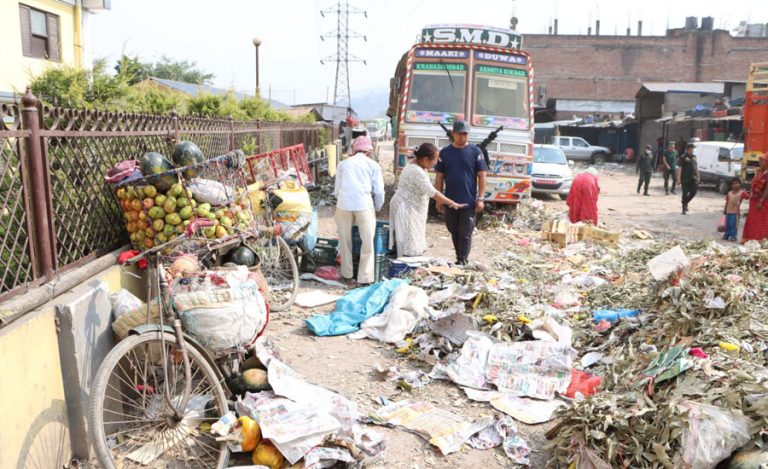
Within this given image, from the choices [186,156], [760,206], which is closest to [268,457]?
[186,156]

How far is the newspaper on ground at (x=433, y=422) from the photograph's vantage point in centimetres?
379

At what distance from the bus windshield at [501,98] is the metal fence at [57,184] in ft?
24.7

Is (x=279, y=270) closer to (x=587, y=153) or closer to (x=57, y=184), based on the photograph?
(x=57, y=184)

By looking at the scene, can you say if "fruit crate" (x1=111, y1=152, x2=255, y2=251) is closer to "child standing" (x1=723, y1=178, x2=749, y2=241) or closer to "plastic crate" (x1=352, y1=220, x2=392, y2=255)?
"plastic crate" (x1=352, y1=220, x2=392, y2=255)

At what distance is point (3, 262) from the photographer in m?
3.14

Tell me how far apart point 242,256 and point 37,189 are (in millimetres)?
2087

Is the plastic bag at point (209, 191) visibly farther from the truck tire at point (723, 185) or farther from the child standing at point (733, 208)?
the truck tire at point (723, 185)

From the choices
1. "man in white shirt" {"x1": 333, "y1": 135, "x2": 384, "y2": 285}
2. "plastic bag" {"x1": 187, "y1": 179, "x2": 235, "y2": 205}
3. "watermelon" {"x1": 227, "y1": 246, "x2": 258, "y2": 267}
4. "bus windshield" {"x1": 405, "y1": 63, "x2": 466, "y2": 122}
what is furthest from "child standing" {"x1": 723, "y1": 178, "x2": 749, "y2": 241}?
"plastic bag" {"x1": 187, "y1": 179, "x2": 235, "y2": 205}

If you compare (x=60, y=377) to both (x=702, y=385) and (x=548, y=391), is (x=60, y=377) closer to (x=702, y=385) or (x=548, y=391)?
(x=548, y=391)

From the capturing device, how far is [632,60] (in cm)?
5041

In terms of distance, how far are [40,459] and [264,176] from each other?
4.69 m

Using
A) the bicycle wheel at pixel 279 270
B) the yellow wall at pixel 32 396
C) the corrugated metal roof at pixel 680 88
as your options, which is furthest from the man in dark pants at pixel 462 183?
the corrugated metal roof at pixel 680 88

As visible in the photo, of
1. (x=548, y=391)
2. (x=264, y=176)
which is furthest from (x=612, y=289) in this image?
(x=264, y=176)

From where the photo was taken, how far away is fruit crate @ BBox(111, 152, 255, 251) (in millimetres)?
4422
